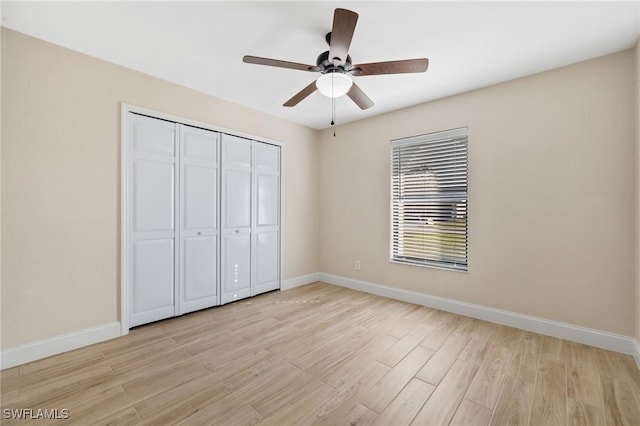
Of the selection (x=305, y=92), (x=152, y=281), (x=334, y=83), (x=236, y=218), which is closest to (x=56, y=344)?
(x=152, y=281)

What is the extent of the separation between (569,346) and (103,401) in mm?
3718

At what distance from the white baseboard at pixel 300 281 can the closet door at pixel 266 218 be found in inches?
5.7

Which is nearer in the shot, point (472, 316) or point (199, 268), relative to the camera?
point (472, 316)

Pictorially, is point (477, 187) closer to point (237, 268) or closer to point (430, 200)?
point (430, 200)

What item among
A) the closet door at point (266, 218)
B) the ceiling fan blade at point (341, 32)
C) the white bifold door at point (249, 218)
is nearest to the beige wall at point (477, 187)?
the white bifold door at point (249, 218)

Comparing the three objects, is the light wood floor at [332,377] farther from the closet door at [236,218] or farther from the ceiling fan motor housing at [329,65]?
the ceiling fan motor housing at [329,65]

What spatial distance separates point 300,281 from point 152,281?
2.18 metres

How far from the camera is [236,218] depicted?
365 cm

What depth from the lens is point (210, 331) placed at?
9.10 ft

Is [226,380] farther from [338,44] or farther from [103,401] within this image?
[338,44]

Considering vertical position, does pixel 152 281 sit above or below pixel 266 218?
below

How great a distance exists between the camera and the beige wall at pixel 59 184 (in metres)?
2.15

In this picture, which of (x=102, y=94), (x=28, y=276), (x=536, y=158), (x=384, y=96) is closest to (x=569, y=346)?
(x=536, y=158)

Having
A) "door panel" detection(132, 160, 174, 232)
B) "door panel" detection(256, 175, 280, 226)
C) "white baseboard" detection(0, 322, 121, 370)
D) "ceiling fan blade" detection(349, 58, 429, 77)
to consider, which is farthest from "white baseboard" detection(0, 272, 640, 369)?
"ceiling fan blade" detection(349, 58, 429, 77)
